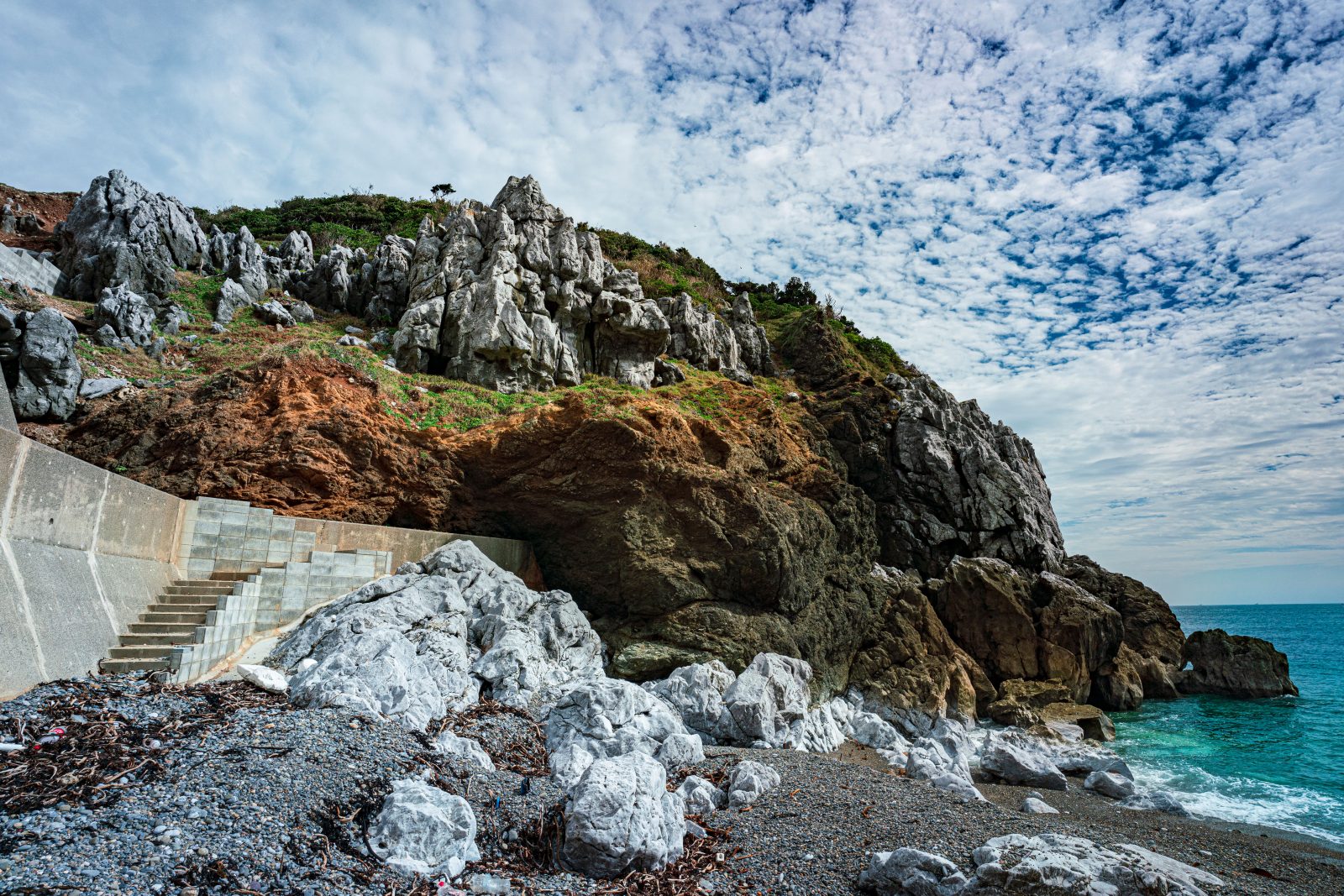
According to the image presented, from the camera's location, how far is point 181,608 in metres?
10.7

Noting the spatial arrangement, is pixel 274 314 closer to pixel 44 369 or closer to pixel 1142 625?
pixel 44 369

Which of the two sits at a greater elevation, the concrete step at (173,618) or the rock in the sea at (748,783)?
the concrete step at (173,618)

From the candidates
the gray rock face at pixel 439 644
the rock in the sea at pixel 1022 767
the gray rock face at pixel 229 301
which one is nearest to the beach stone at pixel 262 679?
the gray rock face at pixel 439 644

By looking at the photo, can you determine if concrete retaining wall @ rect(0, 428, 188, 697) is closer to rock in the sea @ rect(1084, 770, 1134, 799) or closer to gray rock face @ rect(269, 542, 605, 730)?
gray rock face @ rect(269, 542, 605, 730)

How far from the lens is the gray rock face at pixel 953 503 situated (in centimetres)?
2708

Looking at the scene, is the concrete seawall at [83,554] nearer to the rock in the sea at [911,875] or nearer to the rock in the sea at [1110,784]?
the rock in the sea at [911,875]

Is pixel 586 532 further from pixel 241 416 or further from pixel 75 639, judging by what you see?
pixel 75 639

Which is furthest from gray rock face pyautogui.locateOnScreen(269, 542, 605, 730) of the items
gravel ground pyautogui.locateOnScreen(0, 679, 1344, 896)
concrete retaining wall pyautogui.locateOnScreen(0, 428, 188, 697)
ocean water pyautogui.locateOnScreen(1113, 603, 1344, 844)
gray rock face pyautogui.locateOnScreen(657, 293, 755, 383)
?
gray rock face pyautogui.locateOnScreen(657, 293, 755, 383)

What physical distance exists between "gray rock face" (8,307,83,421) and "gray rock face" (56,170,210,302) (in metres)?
6.77

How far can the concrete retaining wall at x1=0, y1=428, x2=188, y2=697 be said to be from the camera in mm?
7184

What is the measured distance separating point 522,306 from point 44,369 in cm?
1505

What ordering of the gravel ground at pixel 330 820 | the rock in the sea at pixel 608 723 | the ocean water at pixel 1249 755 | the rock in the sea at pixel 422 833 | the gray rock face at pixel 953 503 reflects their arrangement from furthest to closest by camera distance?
the gray rock face at pixel 953 503 → the ocean water at pixel 1249 755 → the rock in the sea at pixel 608 723 → the rock in the sea at pixel 422 833 → the gravel ground at pixel 330 820

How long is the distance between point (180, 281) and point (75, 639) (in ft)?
84.3

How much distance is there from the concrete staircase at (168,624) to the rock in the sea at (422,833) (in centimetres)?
551
